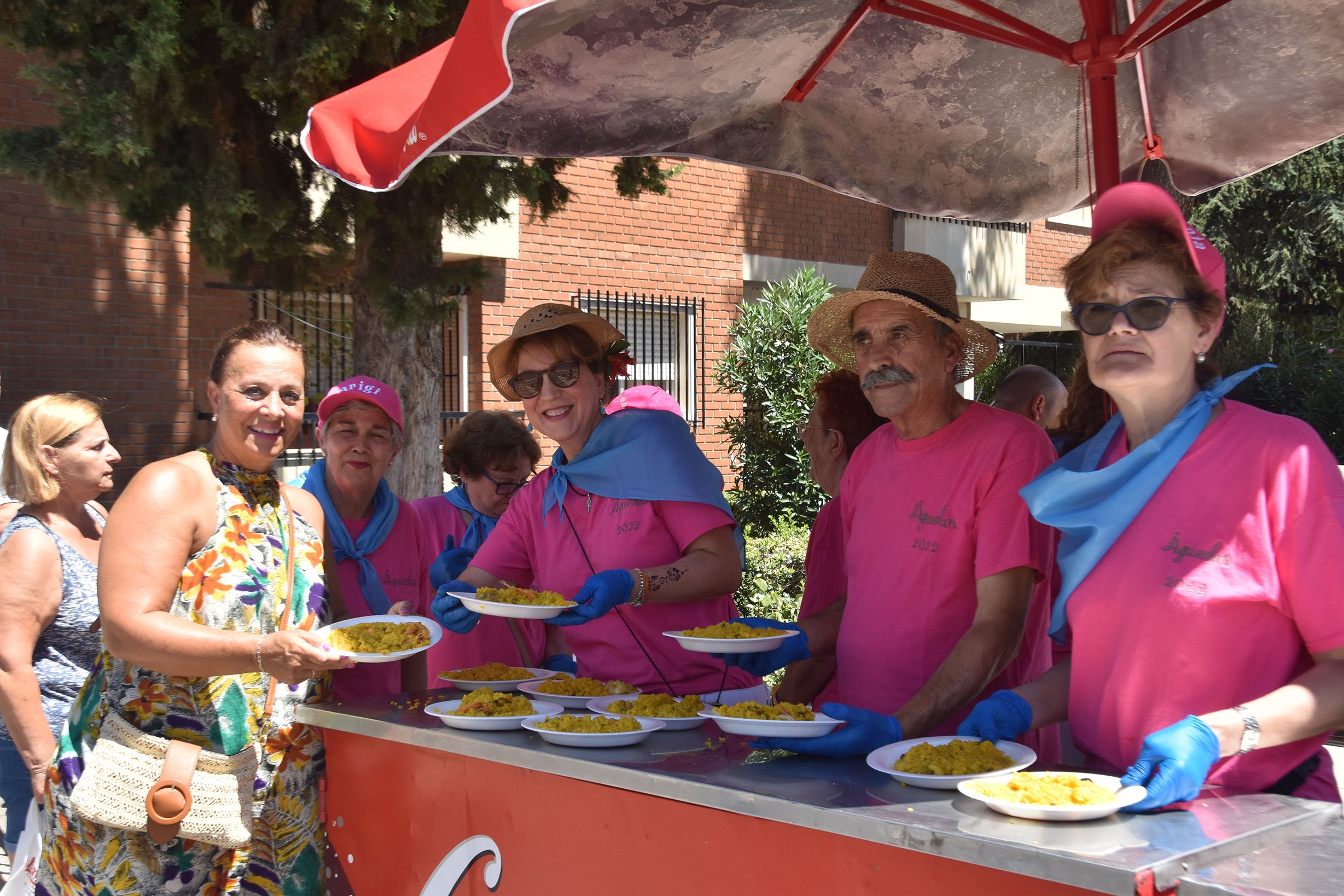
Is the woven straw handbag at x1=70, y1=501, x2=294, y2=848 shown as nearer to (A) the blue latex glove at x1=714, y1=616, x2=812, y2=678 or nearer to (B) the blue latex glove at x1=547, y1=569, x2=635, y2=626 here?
(B) the blue latex glove at x1=547, y1=569, x2=635, y2=626

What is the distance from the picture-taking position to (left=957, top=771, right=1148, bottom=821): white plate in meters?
1.87

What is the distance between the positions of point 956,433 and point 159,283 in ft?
31.4

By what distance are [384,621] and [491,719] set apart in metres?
0.57

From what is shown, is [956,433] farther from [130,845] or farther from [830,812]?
[130,845]

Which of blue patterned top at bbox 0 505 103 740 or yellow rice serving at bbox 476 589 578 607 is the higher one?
yellow rice serving at bbox 476 589 578 607

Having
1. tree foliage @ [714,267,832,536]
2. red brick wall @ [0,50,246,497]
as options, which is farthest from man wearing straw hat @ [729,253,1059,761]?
red brick wall @ [0,50,246,497]

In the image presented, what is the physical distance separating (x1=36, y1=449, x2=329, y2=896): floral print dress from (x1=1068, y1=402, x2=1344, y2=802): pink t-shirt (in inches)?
83.1

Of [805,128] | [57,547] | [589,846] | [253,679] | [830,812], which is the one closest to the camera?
[830,812]

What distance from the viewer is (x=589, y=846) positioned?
252 cm

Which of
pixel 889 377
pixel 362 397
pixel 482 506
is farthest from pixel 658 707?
pixel 482 506

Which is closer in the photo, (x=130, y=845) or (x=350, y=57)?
(x=130, y=845)

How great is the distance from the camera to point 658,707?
9.24ft

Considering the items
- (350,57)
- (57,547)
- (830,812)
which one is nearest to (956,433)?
(830,812)

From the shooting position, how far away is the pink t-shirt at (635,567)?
3.38 meters
